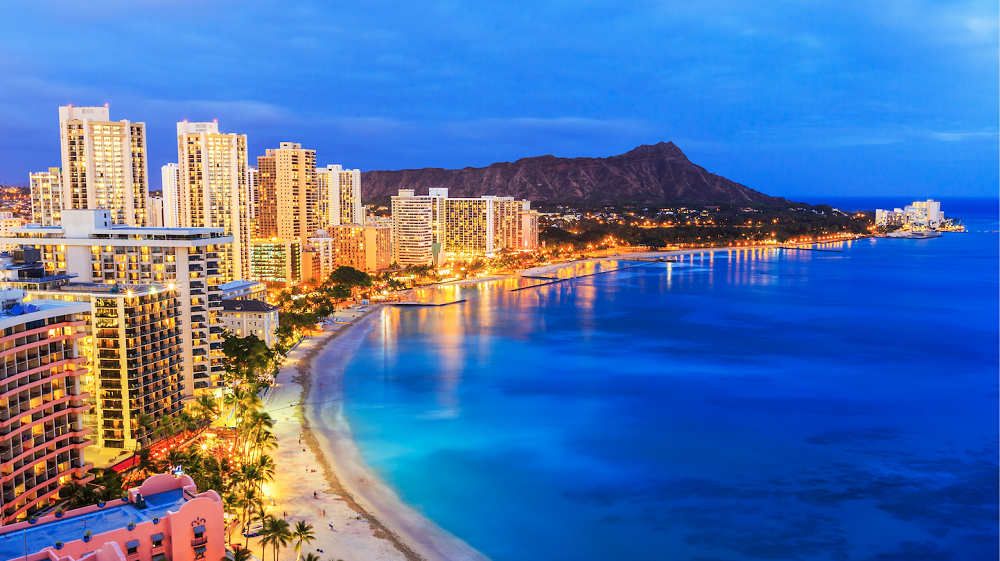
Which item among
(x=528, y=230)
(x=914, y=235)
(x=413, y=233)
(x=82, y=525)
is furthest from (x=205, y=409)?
(x=914, y=235)

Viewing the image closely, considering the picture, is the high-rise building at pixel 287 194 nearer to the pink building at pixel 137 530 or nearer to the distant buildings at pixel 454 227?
the distant buildings at pixel 454 227

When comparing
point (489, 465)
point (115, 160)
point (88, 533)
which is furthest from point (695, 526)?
point (115, 160)

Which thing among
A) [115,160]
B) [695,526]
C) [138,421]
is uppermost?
[115,160]

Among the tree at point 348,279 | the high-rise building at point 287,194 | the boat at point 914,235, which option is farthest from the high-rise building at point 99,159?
the boat at point 914,235

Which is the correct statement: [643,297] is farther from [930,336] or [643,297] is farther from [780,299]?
[930,336]

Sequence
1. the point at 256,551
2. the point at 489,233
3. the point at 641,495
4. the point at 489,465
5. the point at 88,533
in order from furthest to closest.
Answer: the point at 489,233 < the point at 489,465 < the point at 641,495 < the point at 256,551 < the point at 88,533

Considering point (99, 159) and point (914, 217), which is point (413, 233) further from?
point (914, 217)
